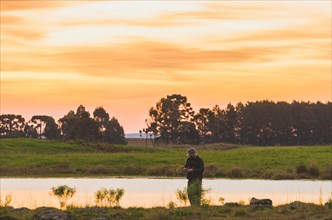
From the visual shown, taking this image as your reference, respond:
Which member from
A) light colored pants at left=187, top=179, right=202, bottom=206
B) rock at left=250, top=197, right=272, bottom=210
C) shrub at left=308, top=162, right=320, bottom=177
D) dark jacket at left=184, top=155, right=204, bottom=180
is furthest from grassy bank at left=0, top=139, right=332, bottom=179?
light colored pants at left=187, top=179, right=202, bottom=206

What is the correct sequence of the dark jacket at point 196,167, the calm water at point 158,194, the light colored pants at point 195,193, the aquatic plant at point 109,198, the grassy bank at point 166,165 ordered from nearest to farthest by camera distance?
the light colored pants at point 195,193
the dark jacket at point 196,167
the aquatic plant at point 109,198
the calm water at point 158,194
the grassy bank at point 166,165

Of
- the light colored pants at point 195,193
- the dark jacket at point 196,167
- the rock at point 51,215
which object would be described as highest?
the dark jacket at point 196,167

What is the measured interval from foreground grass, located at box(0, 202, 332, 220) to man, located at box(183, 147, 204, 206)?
4.03 ft

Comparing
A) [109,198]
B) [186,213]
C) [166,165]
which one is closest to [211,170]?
[166,165]

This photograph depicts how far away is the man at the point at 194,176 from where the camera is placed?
3017cm

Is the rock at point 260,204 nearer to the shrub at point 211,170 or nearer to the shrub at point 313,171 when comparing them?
the shrub at point 313,171

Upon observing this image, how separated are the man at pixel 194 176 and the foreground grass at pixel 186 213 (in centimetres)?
123

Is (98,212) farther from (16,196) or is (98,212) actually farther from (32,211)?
(16,196)

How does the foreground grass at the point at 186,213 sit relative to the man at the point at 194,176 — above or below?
below

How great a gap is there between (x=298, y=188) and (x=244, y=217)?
2572 cm

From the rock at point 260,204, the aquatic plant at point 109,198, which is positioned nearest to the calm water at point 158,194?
the aquatic plant at point 109,198

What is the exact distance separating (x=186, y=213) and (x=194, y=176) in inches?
145

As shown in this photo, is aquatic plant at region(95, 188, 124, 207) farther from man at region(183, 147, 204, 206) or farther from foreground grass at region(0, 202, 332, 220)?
man at region(183, 147, 204, 206)

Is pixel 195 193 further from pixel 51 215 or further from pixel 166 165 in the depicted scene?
pixel 166 165
